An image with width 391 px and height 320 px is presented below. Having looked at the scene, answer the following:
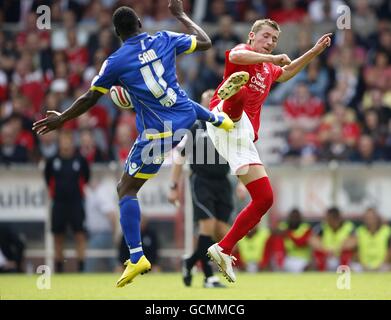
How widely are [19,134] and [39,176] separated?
1.33m

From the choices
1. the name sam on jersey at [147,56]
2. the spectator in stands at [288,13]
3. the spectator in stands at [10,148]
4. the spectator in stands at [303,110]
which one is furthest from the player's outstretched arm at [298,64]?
the spectator in stands at [288,13]

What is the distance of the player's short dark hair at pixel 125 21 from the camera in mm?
10375

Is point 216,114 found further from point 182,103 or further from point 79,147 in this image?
point 79,147

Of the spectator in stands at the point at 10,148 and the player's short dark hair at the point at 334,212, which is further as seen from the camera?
the spectator in stands at the point at 10,148

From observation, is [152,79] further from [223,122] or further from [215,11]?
[215,11]

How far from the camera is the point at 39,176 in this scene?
17109 millimetres

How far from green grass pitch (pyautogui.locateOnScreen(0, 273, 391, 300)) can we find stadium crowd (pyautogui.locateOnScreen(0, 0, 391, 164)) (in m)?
2.87

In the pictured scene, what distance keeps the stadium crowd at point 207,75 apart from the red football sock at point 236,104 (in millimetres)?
6625

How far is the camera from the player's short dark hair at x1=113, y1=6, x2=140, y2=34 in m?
10.4

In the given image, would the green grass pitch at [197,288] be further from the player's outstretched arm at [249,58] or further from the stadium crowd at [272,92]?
the player's outstretched arm at [249,58]

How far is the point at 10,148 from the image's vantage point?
703 inches

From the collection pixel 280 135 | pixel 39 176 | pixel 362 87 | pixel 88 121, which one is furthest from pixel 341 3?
pixel 39 176

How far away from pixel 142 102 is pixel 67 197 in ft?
21.3

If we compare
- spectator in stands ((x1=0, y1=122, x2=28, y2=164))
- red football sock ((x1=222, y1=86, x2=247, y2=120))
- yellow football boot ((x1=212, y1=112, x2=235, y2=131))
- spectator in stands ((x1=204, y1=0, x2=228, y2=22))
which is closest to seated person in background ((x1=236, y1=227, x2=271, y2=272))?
spectator in stands ((x1=0, y1=122, x2=28, y2=164))
